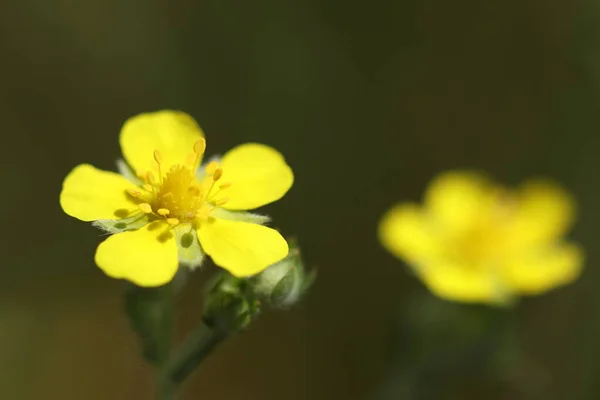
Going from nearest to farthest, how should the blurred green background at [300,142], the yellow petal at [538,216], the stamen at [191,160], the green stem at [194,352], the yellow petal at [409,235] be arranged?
the green stem at [194,352] → the stamen at [191,160] → the yellow petal at [409,235] → the yellow petal at [538,216] → the blurred green background at [300,142]

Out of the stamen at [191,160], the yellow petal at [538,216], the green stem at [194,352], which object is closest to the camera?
the green stem at [194,352]

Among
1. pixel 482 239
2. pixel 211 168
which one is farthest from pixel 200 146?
pixel 482 239

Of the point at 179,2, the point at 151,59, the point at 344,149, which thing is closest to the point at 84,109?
the point at 151,59

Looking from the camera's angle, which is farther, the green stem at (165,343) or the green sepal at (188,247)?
the green stem at (165,343)

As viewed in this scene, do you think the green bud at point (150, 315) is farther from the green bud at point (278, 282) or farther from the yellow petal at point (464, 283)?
the yellow petal at point (464, 283)

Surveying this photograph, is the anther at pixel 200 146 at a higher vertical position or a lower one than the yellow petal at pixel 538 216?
higher

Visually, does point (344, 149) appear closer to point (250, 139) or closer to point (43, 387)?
point (250, 139)

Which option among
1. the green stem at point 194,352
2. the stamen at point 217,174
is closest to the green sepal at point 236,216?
the stamen at point 217,174
